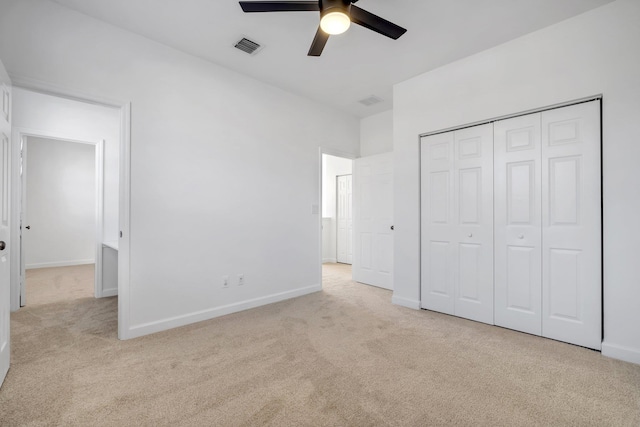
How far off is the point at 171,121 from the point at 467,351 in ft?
11.3

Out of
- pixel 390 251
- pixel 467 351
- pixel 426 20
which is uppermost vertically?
pixel 426 20

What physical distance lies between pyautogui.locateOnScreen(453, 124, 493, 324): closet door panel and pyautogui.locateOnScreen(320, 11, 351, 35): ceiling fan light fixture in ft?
6.47

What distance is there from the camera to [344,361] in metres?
2.30

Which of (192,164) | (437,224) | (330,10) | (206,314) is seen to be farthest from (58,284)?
(437,224)

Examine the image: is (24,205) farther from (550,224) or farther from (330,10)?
(550,224)

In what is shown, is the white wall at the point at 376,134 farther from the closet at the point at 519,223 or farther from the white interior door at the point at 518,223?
the white interior door at the point at 518,223

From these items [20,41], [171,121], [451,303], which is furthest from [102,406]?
[451,303]

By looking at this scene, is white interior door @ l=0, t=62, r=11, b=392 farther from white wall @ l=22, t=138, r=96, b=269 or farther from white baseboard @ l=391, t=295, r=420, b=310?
white wall @ l=22, t=138, r=96, b=269

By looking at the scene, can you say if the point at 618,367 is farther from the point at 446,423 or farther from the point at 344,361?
the point at 344,361

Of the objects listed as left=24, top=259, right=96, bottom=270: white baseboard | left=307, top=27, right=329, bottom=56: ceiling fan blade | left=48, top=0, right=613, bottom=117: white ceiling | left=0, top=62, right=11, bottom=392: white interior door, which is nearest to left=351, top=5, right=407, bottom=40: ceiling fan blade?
left=307, top=27, right=329, bottom=56: ceiling fan blade

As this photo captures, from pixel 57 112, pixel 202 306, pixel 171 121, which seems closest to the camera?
pixel 171 121

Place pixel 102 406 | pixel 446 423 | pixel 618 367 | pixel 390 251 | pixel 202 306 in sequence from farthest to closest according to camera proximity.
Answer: pixel 390 251 → pixel 202 306 → pixel 618 367 → pixel 102 406 → pixel 446 423

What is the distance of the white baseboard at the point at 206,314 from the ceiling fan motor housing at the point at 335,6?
9.76 ft

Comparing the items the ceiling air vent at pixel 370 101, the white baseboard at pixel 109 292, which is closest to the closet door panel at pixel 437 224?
the ceiling air vent at pixel 370 101
